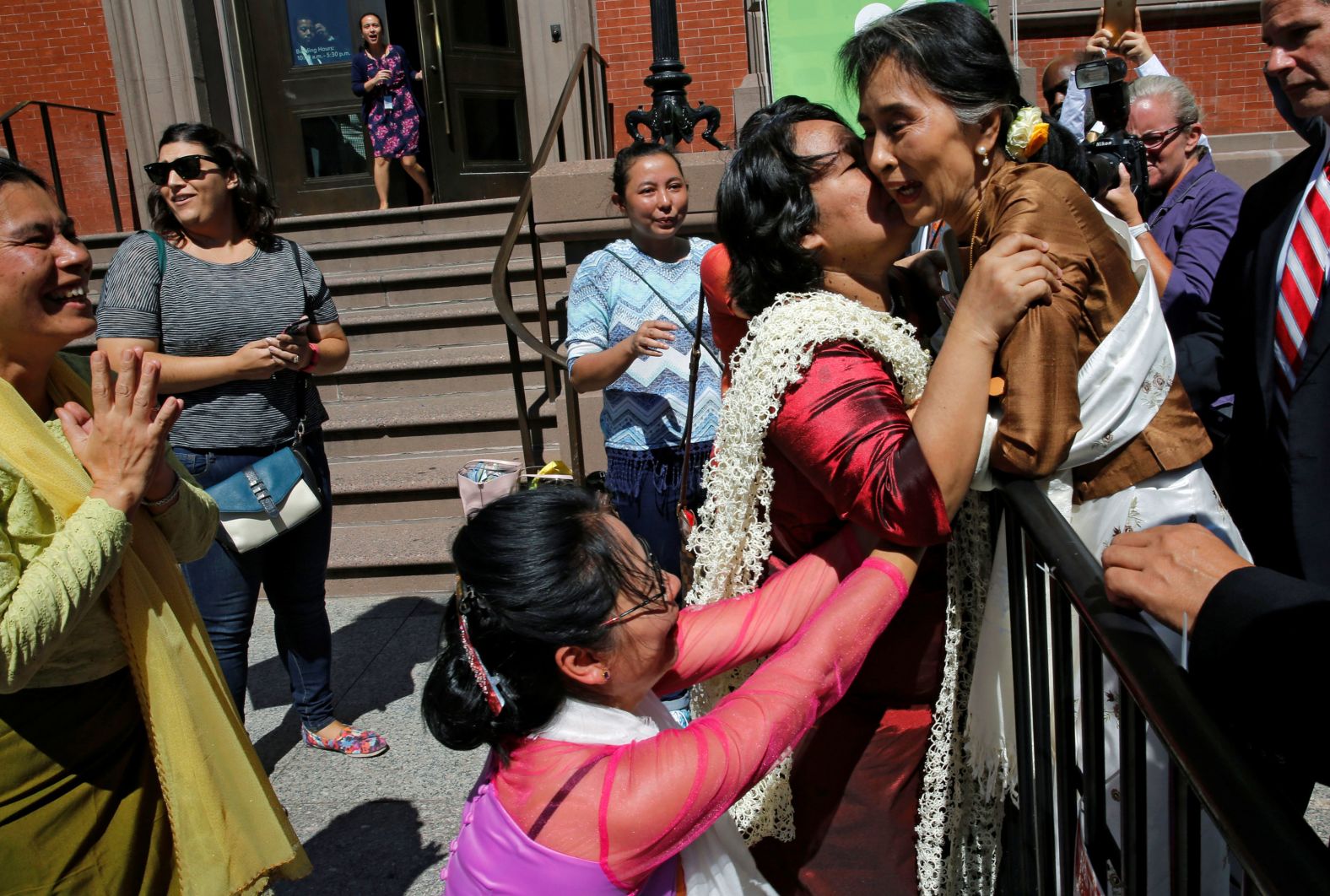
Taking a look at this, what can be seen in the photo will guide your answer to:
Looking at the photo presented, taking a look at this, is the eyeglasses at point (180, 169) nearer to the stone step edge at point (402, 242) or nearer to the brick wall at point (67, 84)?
the stone step edge at point (402, 242)

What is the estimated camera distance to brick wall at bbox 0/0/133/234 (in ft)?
31.1

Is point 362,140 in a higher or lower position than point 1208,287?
higher

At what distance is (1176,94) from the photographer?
3.84 metres

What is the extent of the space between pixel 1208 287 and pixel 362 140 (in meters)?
8.50

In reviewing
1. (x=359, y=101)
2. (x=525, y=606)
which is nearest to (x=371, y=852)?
(x=525, y=606)

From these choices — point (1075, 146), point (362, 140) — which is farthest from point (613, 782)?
point (362, 140)

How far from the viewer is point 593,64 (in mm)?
8594

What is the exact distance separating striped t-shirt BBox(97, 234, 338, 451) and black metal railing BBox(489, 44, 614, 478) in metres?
1.28

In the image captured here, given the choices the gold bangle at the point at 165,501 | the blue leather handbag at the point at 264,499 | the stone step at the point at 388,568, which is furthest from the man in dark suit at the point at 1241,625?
the stone step at the point at 388,568

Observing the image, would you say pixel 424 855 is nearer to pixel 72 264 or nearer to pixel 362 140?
pixel 72 264

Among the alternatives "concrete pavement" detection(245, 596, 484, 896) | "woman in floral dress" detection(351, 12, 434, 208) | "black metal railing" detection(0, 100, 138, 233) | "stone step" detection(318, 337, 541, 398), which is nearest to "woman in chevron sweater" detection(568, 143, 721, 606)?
"concrete pavement" detection(245, 596, 484, 896)

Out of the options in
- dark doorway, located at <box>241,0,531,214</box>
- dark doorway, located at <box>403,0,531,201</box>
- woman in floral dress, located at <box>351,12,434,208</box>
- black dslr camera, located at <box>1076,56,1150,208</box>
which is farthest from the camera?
dark doorway, located at <box>241,0,531,214</box>

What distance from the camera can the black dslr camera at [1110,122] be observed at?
2.54 meters

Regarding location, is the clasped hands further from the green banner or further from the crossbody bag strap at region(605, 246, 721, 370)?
the green banner
